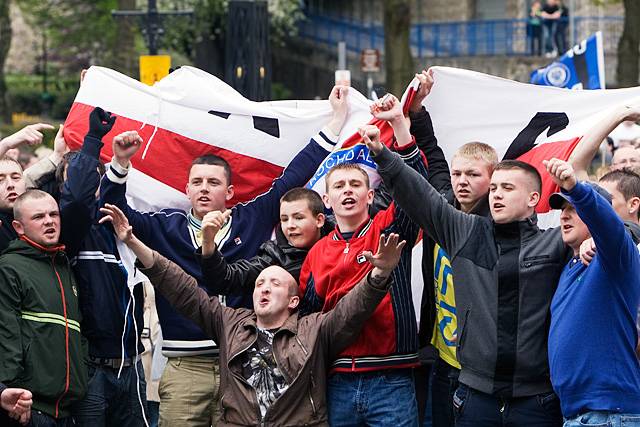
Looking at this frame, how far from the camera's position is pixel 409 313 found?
689cm

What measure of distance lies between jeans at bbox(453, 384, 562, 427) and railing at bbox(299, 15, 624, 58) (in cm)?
2961

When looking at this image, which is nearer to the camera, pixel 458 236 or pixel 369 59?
pixel 458 236

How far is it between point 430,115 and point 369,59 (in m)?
15.7

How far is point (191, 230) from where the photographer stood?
7488 mm

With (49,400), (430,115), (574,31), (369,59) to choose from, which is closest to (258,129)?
(430,115)

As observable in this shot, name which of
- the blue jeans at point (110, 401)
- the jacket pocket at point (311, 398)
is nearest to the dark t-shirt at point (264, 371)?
the jacket pocket at point (311, 398)

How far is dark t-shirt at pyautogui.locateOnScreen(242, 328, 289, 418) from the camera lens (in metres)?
6.67

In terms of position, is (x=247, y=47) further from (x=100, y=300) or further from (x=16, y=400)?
(x=16, y=400)

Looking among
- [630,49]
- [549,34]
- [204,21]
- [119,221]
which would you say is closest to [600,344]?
[119,221]

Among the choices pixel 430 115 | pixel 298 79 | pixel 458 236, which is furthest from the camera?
pixel 298 79

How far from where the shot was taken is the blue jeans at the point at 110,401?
7.16 meters

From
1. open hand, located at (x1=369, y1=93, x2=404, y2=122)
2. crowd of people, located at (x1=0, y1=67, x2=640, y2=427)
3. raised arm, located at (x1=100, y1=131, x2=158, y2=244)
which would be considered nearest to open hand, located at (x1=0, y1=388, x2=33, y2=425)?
crowd of people, located at (x1=0, y1=67, x2=640, y2=427)

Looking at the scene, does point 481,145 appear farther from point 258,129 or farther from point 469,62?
point 469,62

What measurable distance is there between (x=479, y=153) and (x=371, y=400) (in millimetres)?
1489
